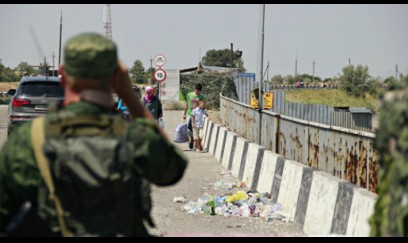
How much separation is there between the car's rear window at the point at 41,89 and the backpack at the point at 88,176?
14666 mm

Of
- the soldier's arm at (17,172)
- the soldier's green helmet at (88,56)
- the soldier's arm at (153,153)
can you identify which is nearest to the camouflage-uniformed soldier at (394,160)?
the soldier's arm at (153,153)

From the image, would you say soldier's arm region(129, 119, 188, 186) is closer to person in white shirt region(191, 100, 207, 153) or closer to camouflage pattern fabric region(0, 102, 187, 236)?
camouflage pattern fabric region(0, 102, 187, 236)

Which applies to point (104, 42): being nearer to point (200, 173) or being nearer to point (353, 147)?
point (353, 147)

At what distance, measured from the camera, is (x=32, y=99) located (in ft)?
58.1

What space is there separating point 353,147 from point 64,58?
18.4 ft

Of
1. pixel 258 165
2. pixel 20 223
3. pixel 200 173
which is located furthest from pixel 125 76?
pixel 200 173

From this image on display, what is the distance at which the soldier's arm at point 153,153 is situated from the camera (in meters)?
3.00

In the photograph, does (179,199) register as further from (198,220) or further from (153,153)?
(153,153)

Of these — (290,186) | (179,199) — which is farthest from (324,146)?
(179,199)

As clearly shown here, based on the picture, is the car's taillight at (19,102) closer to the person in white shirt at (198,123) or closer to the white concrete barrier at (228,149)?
the person in white shirt at (198,123)

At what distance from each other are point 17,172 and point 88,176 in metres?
0.29

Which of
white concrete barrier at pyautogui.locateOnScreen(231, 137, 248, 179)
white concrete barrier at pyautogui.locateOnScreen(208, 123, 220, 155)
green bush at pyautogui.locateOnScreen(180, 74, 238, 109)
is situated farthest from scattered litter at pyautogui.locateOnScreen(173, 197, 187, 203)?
green bush at pyautogui.locateOnScreen(180, 74, 238, 109)

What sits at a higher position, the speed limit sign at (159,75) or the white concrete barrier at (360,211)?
the speed limit sign at (159,75)

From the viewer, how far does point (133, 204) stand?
3.04 m
